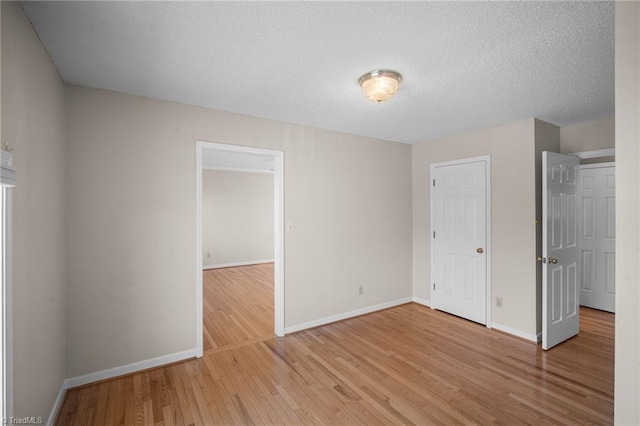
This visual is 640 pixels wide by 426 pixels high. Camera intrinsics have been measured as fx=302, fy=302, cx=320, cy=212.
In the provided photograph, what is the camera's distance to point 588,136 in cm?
339

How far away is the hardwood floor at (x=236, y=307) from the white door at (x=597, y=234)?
4.50 meters

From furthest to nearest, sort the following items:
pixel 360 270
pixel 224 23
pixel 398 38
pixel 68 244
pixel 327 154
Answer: pixel 360 270 → pixel 327 154 → pixel 68 244 → pixel 398 38 → pixel 224 23

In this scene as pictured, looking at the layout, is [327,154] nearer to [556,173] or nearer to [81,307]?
[556,173]

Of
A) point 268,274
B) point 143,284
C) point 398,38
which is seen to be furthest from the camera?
point 268,274

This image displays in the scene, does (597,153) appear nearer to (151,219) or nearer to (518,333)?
(518,333)

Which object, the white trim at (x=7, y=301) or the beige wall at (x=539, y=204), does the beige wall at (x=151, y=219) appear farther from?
the beige wall at (x=539, y=204)

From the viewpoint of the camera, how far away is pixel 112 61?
200cm

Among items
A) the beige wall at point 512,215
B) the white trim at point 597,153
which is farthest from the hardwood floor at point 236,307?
the white trim at point 597,153

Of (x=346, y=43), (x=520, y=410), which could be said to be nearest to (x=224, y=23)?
(x=346, y=43)

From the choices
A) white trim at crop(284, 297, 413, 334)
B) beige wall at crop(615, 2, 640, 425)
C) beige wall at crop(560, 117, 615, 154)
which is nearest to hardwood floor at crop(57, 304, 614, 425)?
white trim at crop(284, 297, 413, 334)

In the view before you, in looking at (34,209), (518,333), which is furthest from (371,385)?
(34,209)

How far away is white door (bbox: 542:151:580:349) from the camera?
301 cm

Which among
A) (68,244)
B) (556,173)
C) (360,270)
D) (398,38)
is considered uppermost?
(398,38)

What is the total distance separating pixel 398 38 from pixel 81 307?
9.79ft
